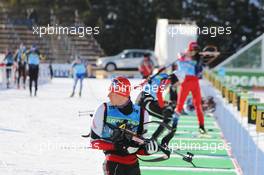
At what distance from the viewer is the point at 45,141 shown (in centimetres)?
1114

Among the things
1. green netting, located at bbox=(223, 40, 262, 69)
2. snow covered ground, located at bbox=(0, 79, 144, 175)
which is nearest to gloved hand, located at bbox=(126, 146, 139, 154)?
snow covered ground, located at bbox=(0, 79, 144, 175)

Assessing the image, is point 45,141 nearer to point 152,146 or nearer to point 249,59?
point 152,146

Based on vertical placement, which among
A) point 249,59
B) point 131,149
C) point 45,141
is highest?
point 249,59

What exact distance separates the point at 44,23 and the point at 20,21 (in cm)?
162

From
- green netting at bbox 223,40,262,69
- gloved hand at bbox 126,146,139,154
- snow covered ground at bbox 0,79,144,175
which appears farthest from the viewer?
green netting at bbox 223,40,262,69

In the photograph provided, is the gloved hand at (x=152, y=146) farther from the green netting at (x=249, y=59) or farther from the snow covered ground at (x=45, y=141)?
the green netting at (x=249, y=59)

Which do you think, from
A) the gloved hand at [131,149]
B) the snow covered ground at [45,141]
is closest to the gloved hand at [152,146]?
the gloved hand at [131,149]

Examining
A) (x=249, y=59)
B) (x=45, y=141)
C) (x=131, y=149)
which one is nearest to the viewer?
(x=131, y=149)

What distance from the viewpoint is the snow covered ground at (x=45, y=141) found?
8.70 meters

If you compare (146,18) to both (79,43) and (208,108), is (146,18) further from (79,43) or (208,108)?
(208,108)

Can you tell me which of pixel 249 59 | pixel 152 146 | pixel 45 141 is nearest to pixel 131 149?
pixel 152 146

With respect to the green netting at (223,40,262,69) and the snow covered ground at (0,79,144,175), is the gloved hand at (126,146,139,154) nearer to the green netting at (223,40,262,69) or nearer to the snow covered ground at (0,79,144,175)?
the snow covered ground at (0,79,144,175)

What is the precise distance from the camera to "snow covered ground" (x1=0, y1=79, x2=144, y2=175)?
8703 mm

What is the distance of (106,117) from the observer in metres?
5.34
